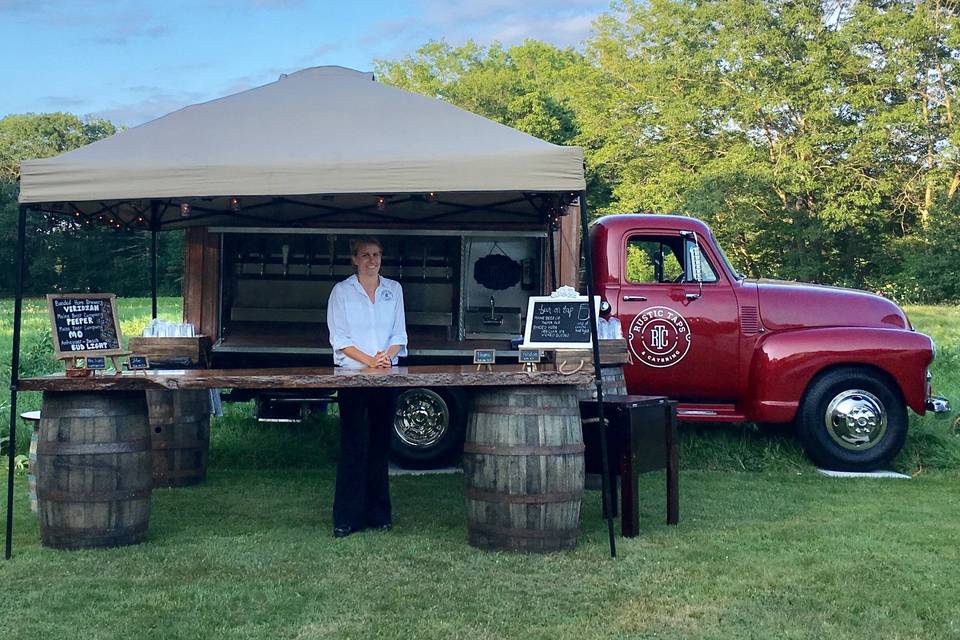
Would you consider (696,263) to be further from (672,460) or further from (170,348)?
A: (170,348)

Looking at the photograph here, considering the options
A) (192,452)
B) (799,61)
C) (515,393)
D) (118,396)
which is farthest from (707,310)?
(799,61)

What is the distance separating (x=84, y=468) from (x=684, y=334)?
4572 mm

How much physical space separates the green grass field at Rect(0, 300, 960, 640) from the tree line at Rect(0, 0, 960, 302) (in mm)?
21678

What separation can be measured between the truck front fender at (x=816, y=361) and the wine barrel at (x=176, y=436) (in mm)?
4157

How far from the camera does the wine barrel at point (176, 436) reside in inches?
291

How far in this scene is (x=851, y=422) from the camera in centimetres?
817

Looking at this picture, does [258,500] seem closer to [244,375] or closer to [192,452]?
[192,452]

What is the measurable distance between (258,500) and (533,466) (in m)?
2.38

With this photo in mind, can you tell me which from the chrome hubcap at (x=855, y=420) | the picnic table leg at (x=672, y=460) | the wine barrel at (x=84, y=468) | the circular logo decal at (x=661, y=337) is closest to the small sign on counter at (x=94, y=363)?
the wine barrel at (x=84, y=468)

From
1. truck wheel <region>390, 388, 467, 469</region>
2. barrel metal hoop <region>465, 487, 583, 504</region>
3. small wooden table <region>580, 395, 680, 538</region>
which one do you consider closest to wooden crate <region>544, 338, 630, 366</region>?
small wooden table <region>580, 395, 680, 538</region>

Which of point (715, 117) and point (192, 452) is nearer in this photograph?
point (192, 452)

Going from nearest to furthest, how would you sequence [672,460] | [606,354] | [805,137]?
[672,460], [606,354], [805,137]

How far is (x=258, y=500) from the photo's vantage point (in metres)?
6.99

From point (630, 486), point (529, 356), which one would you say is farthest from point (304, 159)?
point (630, 486)
